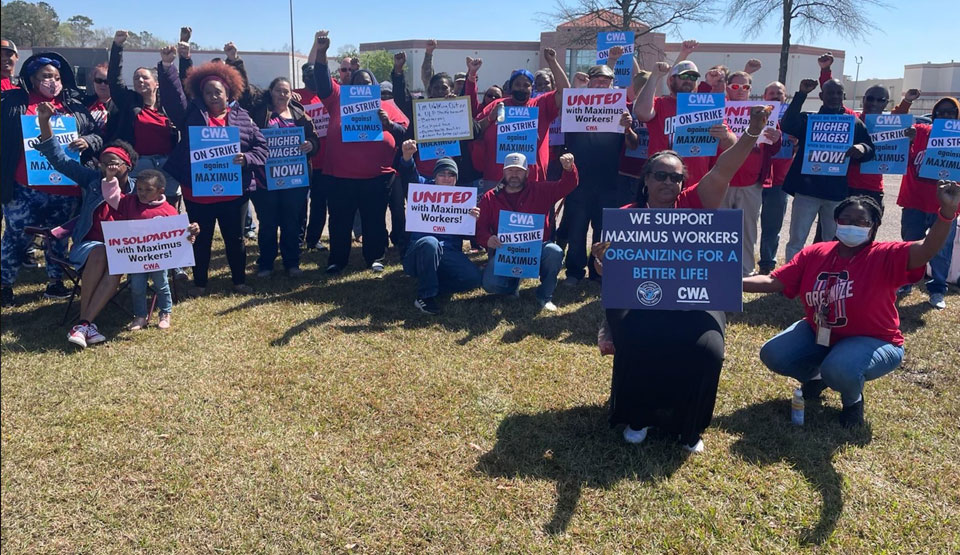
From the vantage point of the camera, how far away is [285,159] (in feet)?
25.1

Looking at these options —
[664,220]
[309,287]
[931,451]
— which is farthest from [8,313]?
[931,451]

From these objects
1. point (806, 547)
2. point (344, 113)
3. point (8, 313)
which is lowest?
point (806, 547)

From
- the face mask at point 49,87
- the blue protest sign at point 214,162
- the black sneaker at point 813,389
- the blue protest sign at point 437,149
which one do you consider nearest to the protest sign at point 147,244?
the blue protest sign at point 214,162

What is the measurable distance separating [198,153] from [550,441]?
474cm

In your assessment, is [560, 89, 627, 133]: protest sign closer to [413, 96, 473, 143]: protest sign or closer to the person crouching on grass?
[413, 96, 473, 143]: protest sign

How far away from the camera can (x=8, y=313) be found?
6516mm

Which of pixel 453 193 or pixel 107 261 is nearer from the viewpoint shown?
pixel 107 261

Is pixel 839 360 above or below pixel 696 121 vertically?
below

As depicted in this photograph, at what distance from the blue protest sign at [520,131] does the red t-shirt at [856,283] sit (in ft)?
11.7

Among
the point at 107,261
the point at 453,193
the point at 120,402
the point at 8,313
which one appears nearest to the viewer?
the point at 120,402

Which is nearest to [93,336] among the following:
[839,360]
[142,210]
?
[142,210]

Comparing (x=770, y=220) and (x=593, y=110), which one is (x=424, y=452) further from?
(x=770, y=220)

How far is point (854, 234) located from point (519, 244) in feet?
10.6

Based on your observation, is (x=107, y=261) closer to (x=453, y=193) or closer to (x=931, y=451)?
(x=453, y=193)
